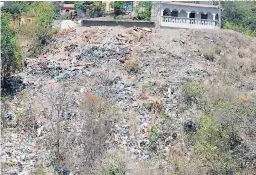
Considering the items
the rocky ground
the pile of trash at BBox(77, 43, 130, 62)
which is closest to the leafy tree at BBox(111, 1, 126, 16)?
the rocky ground

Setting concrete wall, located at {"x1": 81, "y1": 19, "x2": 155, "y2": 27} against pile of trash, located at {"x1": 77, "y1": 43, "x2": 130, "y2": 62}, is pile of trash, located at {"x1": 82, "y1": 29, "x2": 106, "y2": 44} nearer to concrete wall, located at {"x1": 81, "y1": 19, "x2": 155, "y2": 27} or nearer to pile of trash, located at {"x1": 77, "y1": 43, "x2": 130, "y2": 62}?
pile of trash, located at {"x1": 77, "y1": 43, "x2": 130, "y2": 62}

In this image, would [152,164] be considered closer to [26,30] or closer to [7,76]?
[7,76]

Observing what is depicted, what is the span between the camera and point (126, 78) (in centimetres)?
1669

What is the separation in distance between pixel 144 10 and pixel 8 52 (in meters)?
8.86

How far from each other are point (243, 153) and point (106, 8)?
15530 millimetres

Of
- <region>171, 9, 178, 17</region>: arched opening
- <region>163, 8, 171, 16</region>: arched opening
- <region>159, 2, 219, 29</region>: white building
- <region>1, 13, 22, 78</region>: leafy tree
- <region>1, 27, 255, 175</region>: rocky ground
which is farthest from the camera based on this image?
<region>171, 9, 178, 17</region>: arched opening

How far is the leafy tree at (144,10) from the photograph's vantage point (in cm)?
2204

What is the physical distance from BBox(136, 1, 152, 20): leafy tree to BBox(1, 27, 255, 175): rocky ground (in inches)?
113

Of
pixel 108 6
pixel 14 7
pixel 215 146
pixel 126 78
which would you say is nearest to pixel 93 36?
pixel 126 78

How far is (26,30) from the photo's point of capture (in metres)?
19.4

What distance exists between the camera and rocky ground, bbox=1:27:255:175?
1365 centimetres

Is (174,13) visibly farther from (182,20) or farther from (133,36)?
(133,36)

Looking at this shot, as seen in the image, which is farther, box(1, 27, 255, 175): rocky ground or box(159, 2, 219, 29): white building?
box(159, 2, 219, 29): white building

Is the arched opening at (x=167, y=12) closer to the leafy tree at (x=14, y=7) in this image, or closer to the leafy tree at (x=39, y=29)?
the leafy tree at (x=39, y=29)
